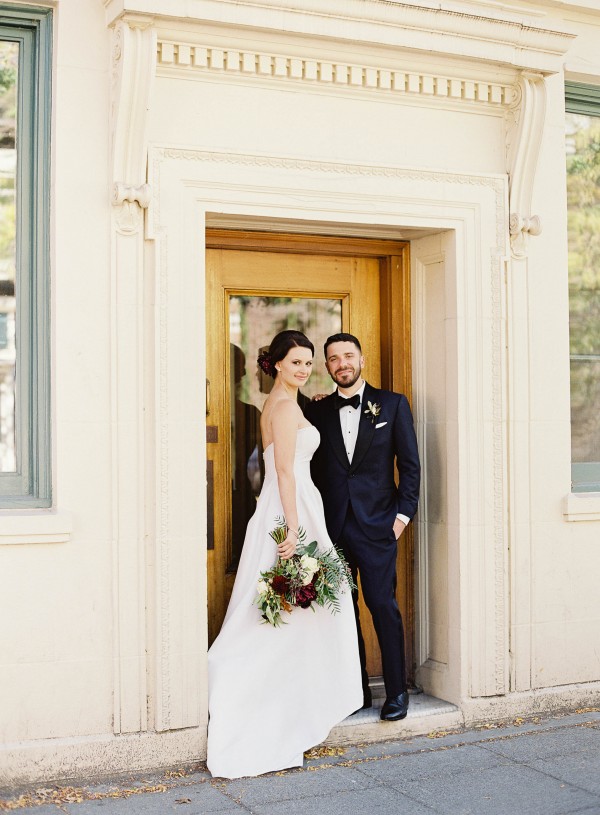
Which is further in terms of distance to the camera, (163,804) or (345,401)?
(345,401)

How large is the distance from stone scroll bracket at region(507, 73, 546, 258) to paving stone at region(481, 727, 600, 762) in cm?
268

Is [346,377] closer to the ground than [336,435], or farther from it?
farther from it

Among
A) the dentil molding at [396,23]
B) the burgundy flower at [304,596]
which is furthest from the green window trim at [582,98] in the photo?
the burgundy flower at [304,596]

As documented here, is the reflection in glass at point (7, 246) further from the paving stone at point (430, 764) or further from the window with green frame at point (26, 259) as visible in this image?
the paving stone at point (430, 764)

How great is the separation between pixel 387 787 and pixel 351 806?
302 mm

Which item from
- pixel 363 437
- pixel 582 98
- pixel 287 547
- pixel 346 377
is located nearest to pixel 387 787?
pixel 287 547

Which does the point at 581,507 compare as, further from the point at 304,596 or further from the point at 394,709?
the point at 304,596

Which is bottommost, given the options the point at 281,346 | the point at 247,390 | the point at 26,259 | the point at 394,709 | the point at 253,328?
the point at 394,709

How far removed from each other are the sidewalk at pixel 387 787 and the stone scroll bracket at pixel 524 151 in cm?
275

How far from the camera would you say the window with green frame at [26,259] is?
16.3 ft

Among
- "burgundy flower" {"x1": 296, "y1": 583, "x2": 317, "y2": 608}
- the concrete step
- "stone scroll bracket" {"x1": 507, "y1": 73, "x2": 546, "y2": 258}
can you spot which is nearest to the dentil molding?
"stone scroll bracket" {"x1": 507, "y1": 73, "x2": 546, "y2": 258}

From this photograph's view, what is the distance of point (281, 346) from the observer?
5.49 meters

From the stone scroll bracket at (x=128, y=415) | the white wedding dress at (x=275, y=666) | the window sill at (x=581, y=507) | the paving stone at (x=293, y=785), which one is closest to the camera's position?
the paving stone at (x=293, y=785)

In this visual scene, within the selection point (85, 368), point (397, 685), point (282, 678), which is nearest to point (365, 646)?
point (397, 685)
